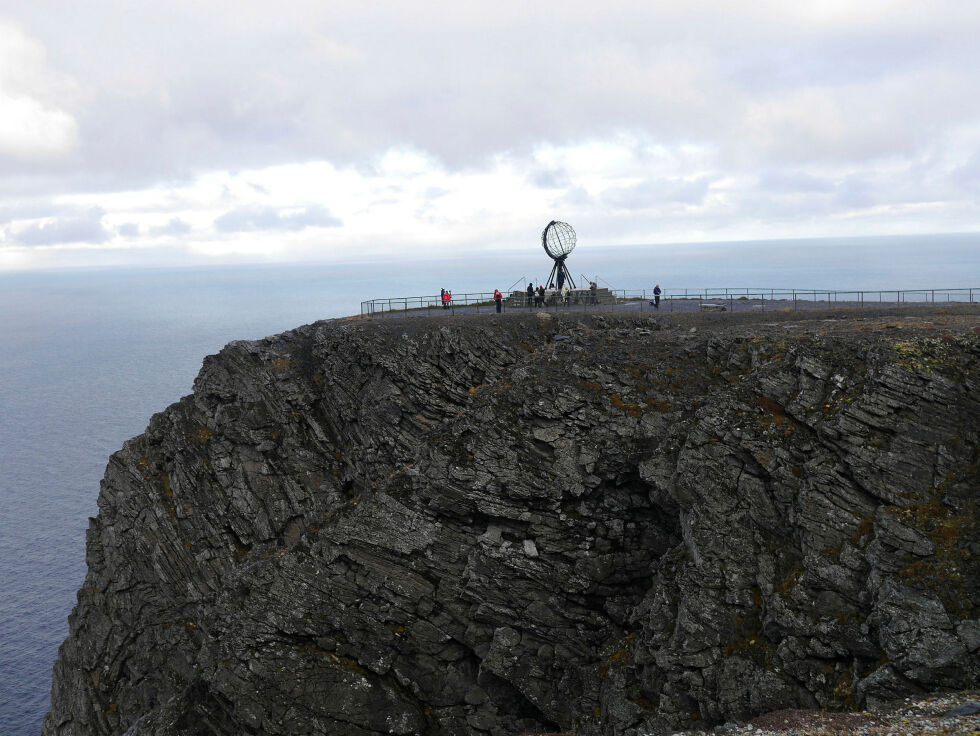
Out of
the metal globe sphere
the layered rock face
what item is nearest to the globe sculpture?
the metal globe sphere

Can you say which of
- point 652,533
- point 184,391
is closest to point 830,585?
point 652,533

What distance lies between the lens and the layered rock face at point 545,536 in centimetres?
2119

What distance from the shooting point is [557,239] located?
59.1 m

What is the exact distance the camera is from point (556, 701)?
26562 millimetres

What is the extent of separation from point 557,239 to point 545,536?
1383 inches

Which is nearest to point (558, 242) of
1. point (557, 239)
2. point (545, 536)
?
point (557, 239)

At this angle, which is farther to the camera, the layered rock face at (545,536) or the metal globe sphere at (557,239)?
the metal globe sphere at (557,239)

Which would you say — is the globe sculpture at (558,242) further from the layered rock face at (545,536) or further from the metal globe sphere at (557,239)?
the layered rock face at (545,536)

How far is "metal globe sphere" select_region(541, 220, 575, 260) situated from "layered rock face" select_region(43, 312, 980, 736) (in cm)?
1705

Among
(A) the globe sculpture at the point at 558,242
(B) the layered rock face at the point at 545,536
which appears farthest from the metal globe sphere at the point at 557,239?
(B) the layered rock face at the point at 545,536

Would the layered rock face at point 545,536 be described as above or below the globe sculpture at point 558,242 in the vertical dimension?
below

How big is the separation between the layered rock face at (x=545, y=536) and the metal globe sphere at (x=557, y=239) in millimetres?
17049

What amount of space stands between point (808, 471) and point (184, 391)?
4333 inches

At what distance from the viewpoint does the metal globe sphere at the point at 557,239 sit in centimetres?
5856
